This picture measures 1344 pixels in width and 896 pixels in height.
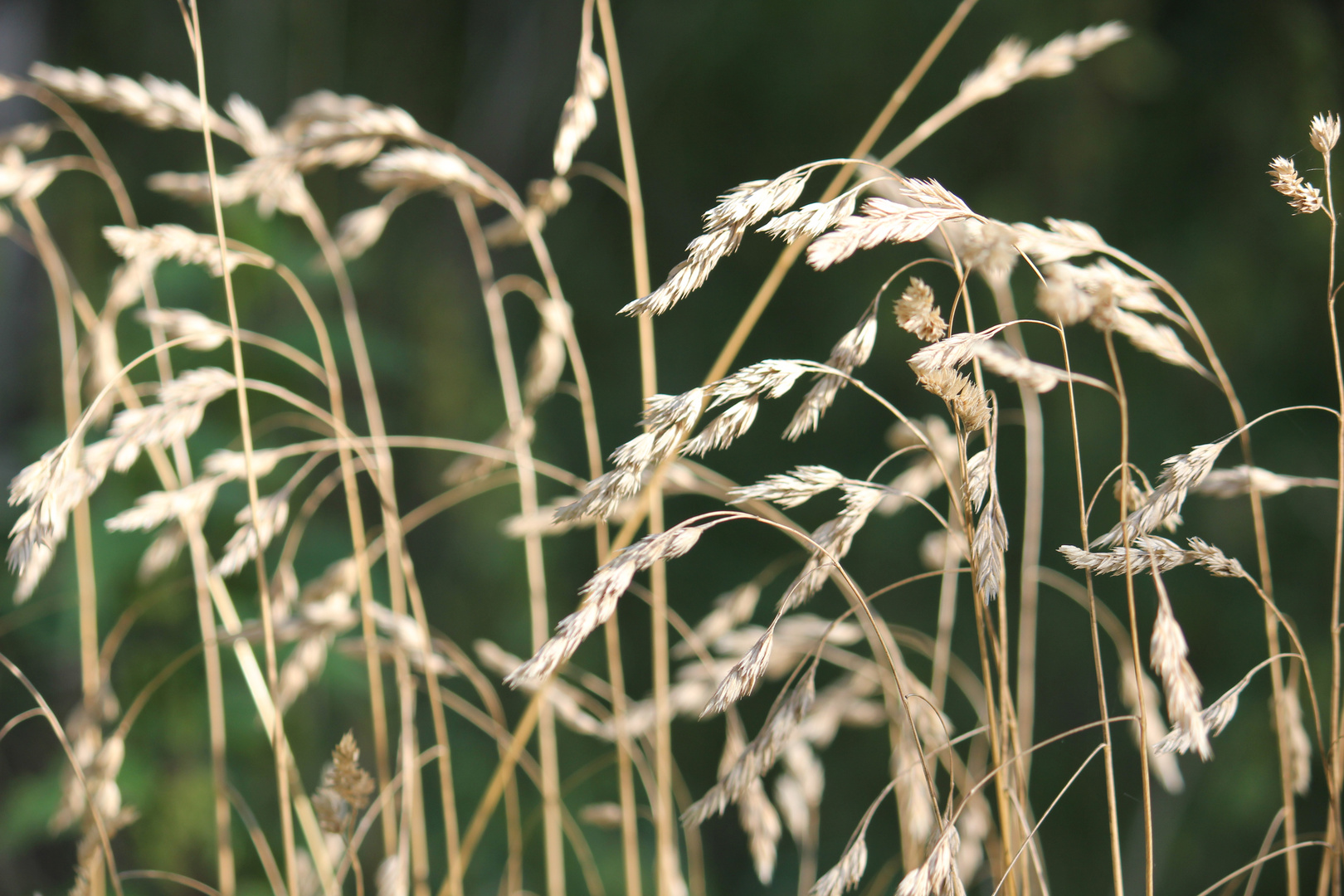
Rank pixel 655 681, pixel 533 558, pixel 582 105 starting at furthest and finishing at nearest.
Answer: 1. pixel 533 558
2. pixel 655 681
3. pixel 582 105

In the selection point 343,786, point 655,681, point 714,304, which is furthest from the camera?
point 714,304

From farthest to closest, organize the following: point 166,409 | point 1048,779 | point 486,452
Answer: point 1048,779
point 486,452
point 166,409

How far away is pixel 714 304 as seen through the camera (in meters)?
2.26

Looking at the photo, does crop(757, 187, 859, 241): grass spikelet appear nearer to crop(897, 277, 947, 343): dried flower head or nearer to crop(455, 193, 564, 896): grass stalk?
crop(897, 277, 947, 343): dried flower head

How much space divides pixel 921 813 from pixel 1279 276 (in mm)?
1468

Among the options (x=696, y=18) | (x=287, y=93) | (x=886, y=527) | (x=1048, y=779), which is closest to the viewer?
(x=1048, y=779)

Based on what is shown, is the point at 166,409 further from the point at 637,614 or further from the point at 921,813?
the point at 637,614

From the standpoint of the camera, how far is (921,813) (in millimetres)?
644

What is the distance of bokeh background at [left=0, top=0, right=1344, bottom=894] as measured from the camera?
148 cm

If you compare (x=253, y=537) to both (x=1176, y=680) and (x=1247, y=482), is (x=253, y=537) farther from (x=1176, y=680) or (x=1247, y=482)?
(x=1247, y=482)

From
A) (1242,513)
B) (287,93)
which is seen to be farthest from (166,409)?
(287,93)

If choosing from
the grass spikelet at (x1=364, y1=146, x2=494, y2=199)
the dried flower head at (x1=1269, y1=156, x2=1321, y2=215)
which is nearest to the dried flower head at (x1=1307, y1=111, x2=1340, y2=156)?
the dried flower head at (x1=1269, y1=156, x2=1321, y2=215)

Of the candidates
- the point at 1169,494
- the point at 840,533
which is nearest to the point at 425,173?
the point at 840,533

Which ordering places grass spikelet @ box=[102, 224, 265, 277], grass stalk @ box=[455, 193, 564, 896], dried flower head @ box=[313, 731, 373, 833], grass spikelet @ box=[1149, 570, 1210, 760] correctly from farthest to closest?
grass stalk @ box=[455, 193, 564, 896]
grass spikelet @ box=[102, 224, 265, 277]
dried flower head @ box=[313, 731, 373, 833]
grass spikelet @ box=[1149, 570, 1210, 760]
